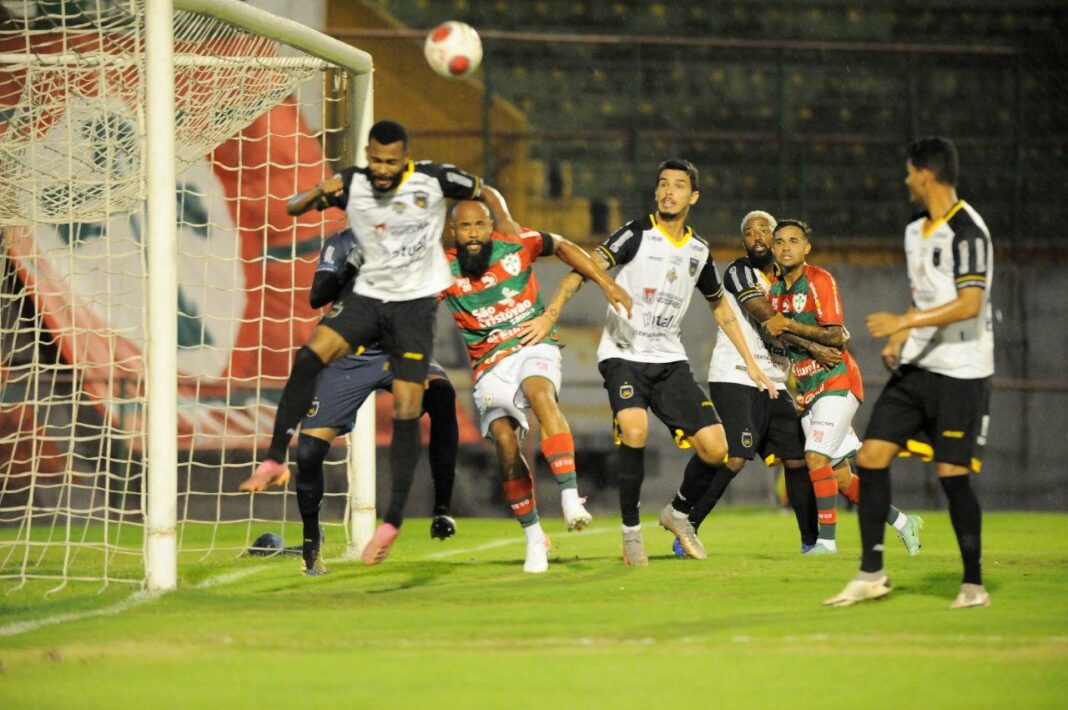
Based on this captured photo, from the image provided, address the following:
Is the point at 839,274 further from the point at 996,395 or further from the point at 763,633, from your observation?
the point at 763,633

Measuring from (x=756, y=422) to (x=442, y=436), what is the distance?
1994mm

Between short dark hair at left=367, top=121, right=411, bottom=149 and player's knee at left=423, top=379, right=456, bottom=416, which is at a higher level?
short dark hair at left=367, top=121, right=411, bottom=149

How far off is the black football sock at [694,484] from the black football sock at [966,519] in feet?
7.54

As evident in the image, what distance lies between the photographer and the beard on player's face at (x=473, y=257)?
817 centimetres

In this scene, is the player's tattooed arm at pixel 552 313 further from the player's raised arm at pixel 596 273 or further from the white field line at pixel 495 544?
the white field line at pixel 495 544

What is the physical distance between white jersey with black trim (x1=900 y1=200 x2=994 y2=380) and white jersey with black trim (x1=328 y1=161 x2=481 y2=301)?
2309mm

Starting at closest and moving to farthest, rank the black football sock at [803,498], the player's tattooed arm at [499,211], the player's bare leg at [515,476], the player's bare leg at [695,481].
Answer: the player's tattooed arm at [499,211] → the player's bare leg at [515,476] → the player's bare leg at [695,481] → the black football sock at [803,498]

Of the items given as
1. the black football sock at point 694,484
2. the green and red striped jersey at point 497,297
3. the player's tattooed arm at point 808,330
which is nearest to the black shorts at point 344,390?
the green and red striped jersey at point 497,297

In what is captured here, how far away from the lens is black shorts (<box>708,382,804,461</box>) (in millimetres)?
9062

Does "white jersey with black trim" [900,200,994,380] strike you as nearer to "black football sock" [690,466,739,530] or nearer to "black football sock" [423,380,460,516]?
"black football sock" [690,466,739,530]

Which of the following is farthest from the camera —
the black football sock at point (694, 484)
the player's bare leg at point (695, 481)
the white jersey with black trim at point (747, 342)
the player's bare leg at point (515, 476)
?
the white jersey with black trim at point (747, 342)

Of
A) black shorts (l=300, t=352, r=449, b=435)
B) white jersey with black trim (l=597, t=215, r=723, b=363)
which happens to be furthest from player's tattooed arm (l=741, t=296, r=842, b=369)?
black shorts (l=300, t=352, r=449, b=435)

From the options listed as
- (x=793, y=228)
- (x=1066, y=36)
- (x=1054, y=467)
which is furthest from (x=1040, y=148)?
(x=793, y=228)

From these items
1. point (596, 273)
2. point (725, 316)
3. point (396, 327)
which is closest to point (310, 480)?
point (396, 327)
